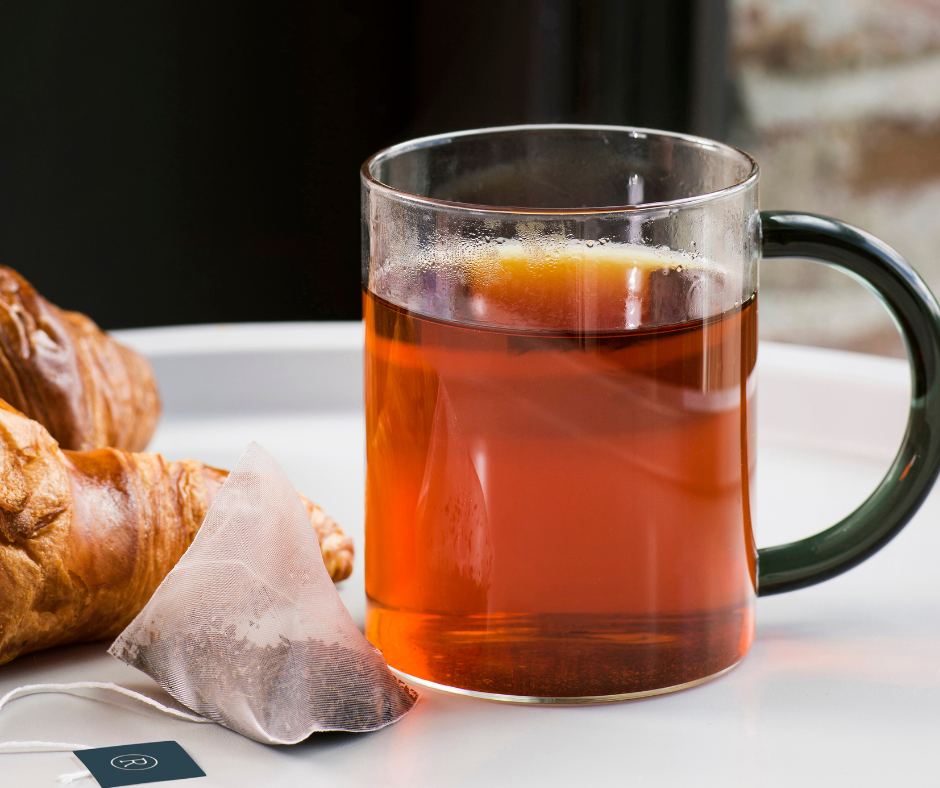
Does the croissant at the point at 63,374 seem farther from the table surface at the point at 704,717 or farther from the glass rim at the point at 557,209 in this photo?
the glass rim at the point at 557,209

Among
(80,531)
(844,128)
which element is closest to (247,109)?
(80,531)

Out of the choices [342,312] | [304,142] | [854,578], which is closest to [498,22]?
[304,142]

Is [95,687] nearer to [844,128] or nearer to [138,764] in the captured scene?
[138,764]

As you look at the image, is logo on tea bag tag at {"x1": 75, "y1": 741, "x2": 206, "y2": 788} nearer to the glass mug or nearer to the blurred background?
the glass mug

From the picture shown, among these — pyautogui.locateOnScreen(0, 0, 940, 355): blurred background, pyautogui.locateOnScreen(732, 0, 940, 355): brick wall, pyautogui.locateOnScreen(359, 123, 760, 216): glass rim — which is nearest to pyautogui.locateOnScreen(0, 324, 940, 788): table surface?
pyautogui.locateOnScreen(359, 123, 760, 216): glass rim

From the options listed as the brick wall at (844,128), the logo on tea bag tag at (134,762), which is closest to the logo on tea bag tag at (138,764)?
the logo on tea bag tag at (134,762)

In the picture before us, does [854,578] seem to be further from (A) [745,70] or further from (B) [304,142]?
(A) [745,70]
